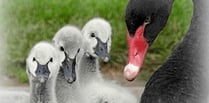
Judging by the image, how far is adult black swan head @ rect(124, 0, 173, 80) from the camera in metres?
2.52

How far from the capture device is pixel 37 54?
2.83m

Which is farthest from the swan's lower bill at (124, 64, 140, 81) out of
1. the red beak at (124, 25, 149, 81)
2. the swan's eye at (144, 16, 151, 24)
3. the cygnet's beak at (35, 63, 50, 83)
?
the cygnet's beak at (35, 63, 50, 83)

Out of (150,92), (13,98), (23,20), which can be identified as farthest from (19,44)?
(150,92)

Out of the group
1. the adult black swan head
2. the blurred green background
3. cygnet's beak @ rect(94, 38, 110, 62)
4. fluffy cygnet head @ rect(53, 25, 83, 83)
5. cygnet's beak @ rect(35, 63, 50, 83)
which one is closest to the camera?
the adult black swan head

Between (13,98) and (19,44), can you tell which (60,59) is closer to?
(13,98)

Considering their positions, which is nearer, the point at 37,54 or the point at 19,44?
the point at 37,54

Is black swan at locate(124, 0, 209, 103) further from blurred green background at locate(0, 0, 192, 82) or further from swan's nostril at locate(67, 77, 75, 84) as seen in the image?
blurred green background at locate(0, 0, 192, 82)

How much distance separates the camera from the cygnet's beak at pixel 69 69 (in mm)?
2908

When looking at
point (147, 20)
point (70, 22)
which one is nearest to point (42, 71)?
point (147, 20)

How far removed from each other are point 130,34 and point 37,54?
36cm

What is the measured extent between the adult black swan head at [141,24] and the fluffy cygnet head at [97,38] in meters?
0.43

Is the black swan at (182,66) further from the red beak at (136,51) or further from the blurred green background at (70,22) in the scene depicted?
the blurred green background at (70,22)

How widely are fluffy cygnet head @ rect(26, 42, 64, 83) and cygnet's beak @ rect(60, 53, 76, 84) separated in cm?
5

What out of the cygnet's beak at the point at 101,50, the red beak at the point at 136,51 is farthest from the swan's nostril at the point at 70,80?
the red beak at the point at 136,51
